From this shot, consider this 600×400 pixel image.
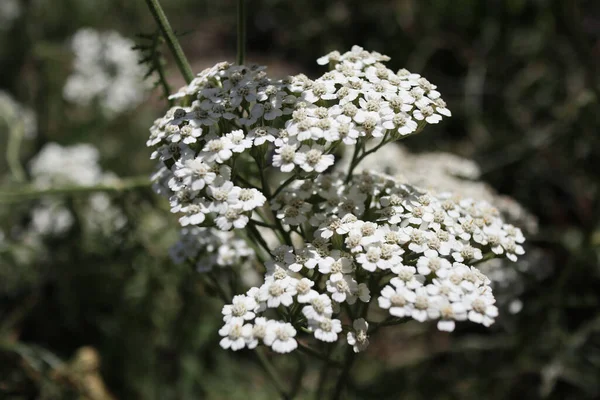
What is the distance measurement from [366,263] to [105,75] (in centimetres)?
270

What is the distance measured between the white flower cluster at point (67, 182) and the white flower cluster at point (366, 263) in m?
1.75

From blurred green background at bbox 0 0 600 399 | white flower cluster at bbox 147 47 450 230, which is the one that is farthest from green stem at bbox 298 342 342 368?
blurred green background at bbox 0 0 600 399

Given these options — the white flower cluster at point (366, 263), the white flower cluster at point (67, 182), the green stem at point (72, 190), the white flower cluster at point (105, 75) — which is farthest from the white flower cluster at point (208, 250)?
the white flower cluster at point (105, 75)

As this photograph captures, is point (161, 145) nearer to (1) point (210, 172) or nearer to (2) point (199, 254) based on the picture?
(1) point (210, 172)

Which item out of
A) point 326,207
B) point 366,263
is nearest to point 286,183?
point 326,207

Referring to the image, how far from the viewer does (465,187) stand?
2387mm

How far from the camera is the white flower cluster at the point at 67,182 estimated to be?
3027mm

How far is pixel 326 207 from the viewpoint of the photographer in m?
1.61

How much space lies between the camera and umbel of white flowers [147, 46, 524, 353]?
4.40ft

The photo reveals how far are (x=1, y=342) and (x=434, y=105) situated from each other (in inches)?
80.0

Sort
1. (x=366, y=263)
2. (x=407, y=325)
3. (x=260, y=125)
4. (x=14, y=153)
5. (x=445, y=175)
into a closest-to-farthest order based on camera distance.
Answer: (x=366, y=263) < (x=260, y=125) < (x=445, y=175) < (x=14, y=153) < (x=407, y=325)

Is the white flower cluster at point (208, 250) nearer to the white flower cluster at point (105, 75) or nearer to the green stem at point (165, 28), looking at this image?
the green stem at point (165, 28)

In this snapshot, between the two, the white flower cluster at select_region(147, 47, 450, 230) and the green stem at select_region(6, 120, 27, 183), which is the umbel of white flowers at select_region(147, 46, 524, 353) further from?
the green stem at select_region(6, 120, 27, 183)

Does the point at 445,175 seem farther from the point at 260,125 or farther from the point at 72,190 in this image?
the point at 72,190
